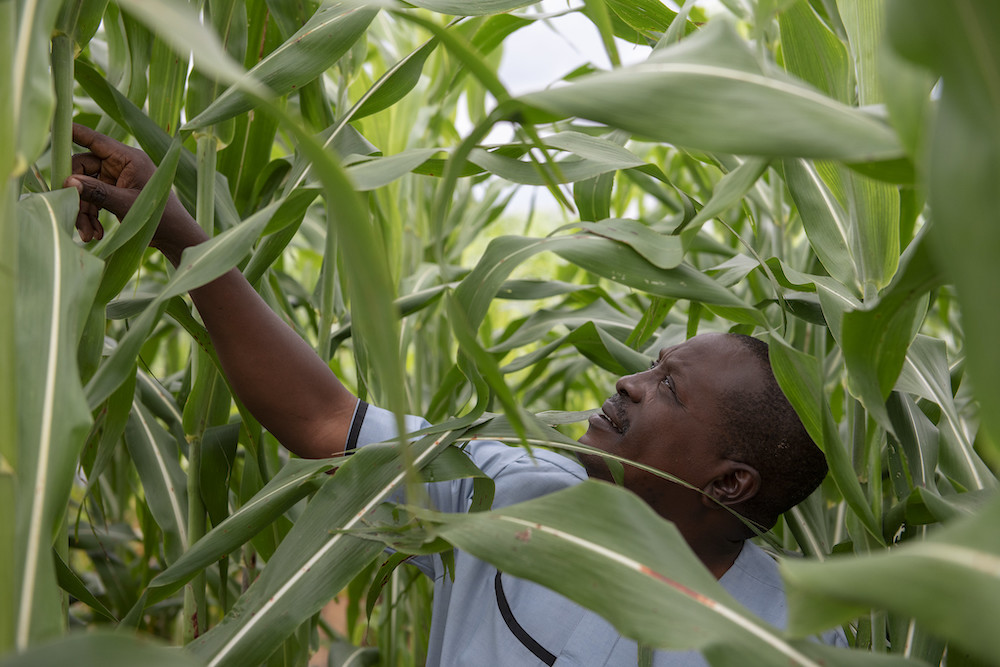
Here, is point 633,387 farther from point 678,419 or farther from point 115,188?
point 115,188

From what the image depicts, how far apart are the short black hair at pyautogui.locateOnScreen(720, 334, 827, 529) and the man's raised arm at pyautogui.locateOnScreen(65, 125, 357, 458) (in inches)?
14.6

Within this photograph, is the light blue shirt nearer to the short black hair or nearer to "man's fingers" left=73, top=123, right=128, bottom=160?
the short black hair

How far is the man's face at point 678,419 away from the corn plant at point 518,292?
4 cm

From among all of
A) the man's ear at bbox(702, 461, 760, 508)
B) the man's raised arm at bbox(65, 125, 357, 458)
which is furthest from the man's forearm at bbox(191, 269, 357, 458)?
the man's ear at bbox(702, 461, 760, 508)

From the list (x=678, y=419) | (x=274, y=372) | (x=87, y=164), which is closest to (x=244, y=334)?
(x=274, y=372)

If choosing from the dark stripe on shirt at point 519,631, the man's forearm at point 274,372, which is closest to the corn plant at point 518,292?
the man's forearm at point 274,372

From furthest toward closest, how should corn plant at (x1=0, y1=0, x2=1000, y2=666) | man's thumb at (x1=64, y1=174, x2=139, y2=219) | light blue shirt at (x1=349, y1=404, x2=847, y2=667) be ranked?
light blue shirt at (x1=349, y1=404, x2=847, y2=667) → man's thumb at (x1=64, y1=174, x2=139, y2=219) → corn plant at (x1=0, y1=0, x2=1000, y2=666)

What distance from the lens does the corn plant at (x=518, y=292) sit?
0.26 m

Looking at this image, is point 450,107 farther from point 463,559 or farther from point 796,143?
point 796,143

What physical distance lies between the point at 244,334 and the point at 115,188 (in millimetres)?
146

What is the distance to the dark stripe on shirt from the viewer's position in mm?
711

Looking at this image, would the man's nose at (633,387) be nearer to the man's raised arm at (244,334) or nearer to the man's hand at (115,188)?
the man's raised arm at (244,334)

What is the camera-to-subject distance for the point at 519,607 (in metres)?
0.74

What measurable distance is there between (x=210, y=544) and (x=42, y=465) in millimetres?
231
